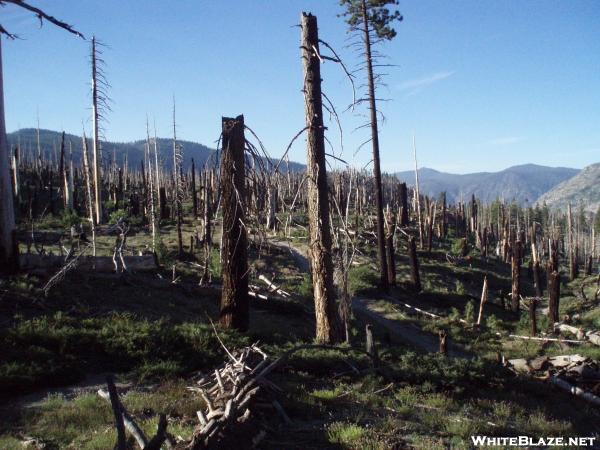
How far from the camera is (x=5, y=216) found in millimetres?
12398

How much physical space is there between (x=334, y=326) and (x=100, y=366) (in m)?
4.51

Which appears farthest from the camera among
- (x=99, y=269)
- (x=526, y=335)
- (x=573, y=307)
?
(x=573, y=307)

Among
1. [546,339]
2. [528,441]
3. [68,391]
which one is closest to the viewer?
[528,441]

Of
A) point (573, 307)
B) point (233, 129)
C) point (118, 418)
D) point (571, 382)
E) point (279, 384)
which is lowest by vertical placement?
point (573, 307)

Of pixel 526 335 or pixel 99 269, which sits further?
pixel 526 335

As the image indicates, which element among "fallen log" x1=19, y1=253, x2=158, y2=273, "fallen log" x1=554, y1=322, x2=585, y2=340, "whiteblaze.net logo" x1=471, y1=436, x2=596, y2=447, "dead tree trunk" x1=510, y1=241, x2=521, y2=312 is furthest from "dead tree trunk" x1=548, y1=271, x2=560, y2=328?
"fallen log" x1=19, y1=253, x2=158, y2=273

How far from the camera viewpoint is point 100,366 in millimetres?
8750

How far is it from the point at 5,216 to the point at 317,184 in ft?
29.4

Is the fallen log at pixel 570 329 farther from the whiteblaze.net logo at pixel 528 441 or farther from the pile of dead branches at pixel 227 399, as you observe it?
the pile of dead branches at pixel 227 399

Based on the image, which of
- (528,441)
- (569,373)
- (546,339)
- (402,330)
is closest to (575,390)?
(569,373)

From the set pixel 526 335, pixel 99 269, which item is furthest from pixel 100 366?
pixel 526 335

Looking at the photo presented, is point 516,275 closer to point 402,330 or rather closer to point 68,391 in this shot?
point 402,330

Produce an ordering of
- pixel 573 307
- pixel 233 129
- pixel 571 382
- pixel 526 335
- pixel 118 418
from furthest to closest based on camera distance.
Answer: pixel 573 307
pixel 526 335
pixel 571 382
pixel 233 129
pixel 118 418

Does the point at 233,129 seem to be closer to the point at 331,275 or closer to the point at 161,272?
the point at 331,275
